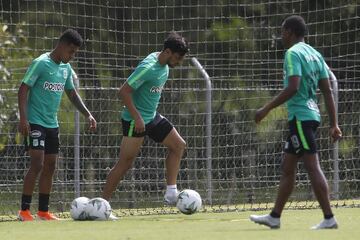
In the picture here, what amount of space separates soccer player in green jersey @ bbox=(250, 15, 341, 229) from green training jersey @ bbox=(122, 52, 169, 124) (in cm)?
218

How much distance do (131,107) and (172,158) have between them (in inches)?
36.4

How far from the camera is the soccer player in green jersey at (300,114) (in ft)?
32.6

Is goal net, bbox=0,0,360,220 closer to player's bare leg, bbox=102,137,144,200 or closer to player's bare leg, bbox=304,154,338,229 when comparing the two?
player's bare leg, bbox=102,137,144,200

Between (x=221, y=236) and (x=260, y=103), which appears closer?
(x=221, y=236)

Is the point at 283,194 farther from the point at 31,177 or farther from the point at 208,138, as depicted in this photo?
the point at 208,138

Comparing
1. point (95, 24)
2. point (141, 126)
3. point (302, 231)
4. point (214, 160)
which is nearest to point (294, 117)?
point (302, 231)

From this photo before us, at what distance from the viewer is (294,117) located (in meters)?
10.1

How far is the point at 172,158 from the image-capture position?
12.6m

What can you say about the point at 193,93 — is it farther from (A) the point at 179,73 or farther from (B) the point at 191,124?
(A) the point at 179,73

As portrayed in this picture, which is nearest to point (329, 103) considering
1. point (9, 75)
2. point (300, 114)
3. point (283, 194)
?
point (300, 114)

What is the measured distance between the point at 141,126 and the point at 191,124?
5279 mm

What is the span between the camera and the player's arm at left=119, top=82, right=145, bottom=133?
11.9 metres

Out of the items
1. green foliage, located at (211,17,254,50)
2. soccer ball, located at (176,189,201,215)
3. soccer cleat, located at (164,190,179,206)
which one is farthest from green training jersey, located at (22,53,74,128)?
green foliage, located at (211,17,254,50)

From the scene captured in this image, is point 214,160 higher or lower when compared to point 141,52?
lower
